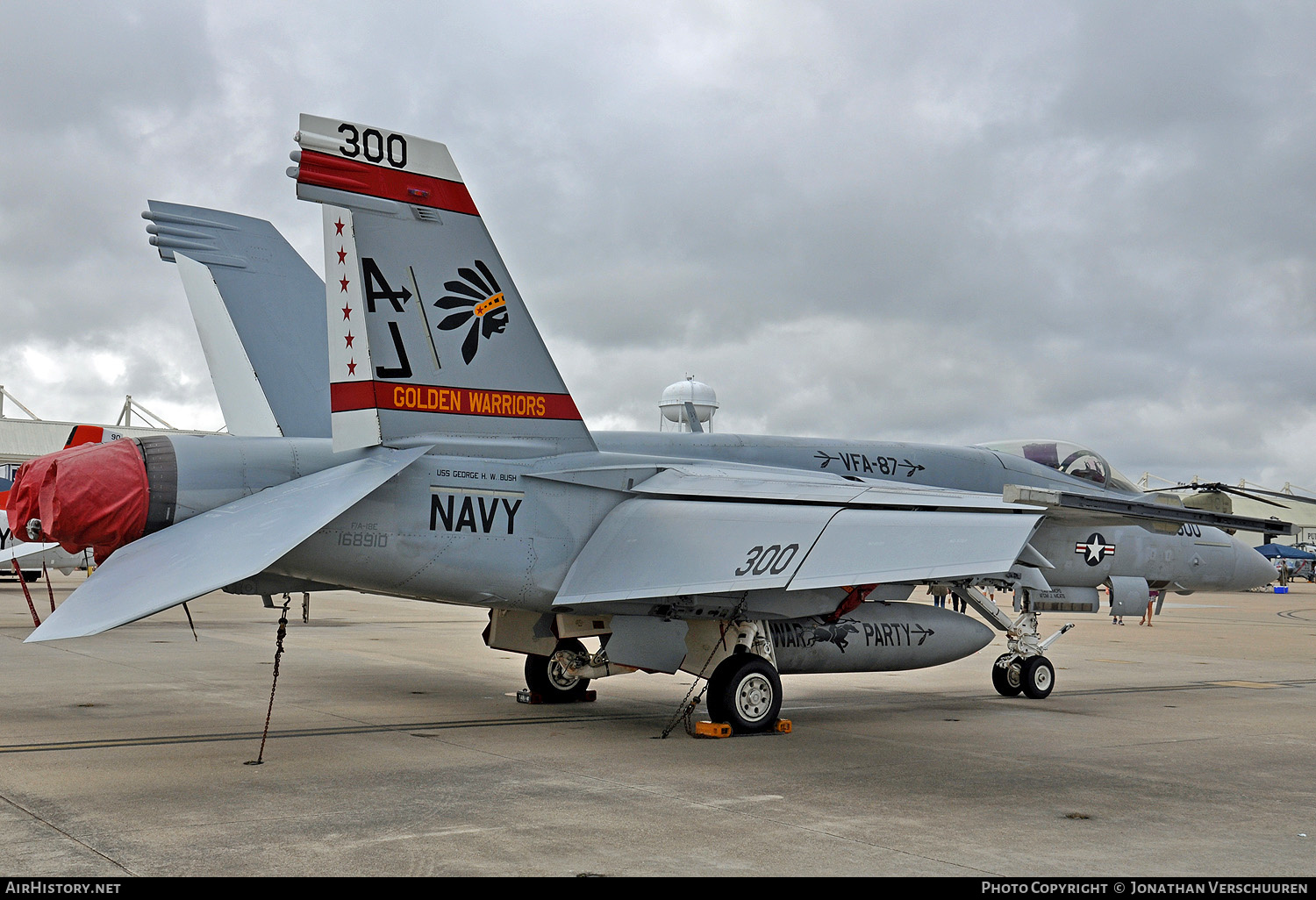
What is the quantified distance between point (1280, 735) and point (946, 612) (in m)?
3.16

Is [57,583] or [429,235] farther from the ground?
[429,235]

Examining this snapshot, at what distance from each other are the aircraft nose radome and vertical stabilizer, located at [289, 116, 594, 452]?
9.03 meters

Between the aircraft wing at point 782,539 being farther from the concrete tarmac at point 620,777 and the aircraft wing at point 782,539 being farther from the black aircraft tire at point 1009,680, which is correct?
the black aircraft tire at point 1009,680

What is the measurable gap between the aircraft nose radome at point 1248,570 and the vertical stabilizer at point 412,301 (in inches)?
355

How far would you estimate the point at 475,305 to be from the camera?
360 inches

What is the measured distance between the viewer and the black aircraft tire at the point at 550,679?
1132cm

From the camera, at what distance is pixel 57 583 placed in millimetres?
36688

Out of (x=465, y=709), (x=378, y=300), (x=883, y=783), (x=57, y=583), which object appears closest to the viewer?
(x=883, y=783)

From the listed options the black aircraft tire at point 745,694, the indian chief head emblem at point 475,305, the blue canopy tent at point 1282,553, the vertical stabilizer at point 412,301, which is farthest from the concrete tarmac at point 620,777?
the blue canopy tent at point 1282,553

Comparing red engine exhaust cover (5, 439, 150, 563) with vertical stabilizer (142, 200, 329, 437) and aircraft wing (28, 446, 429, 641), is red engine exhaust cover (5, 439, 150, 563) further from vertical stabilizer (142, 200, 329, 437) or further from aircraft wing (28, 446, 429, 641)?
vertical stabilizer (142, 200, 329, 437)

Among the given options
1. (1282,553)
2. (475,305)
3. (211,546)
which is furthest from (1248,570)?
(1282,553)

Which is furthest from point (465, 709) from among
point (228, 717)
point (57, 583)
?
point (57, 583)

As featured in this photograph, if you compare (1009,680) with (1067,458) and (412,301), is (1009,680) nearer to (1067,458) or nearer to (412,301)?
(1067,458)

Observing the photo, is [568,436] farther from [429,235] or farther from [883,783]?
[883,783]
